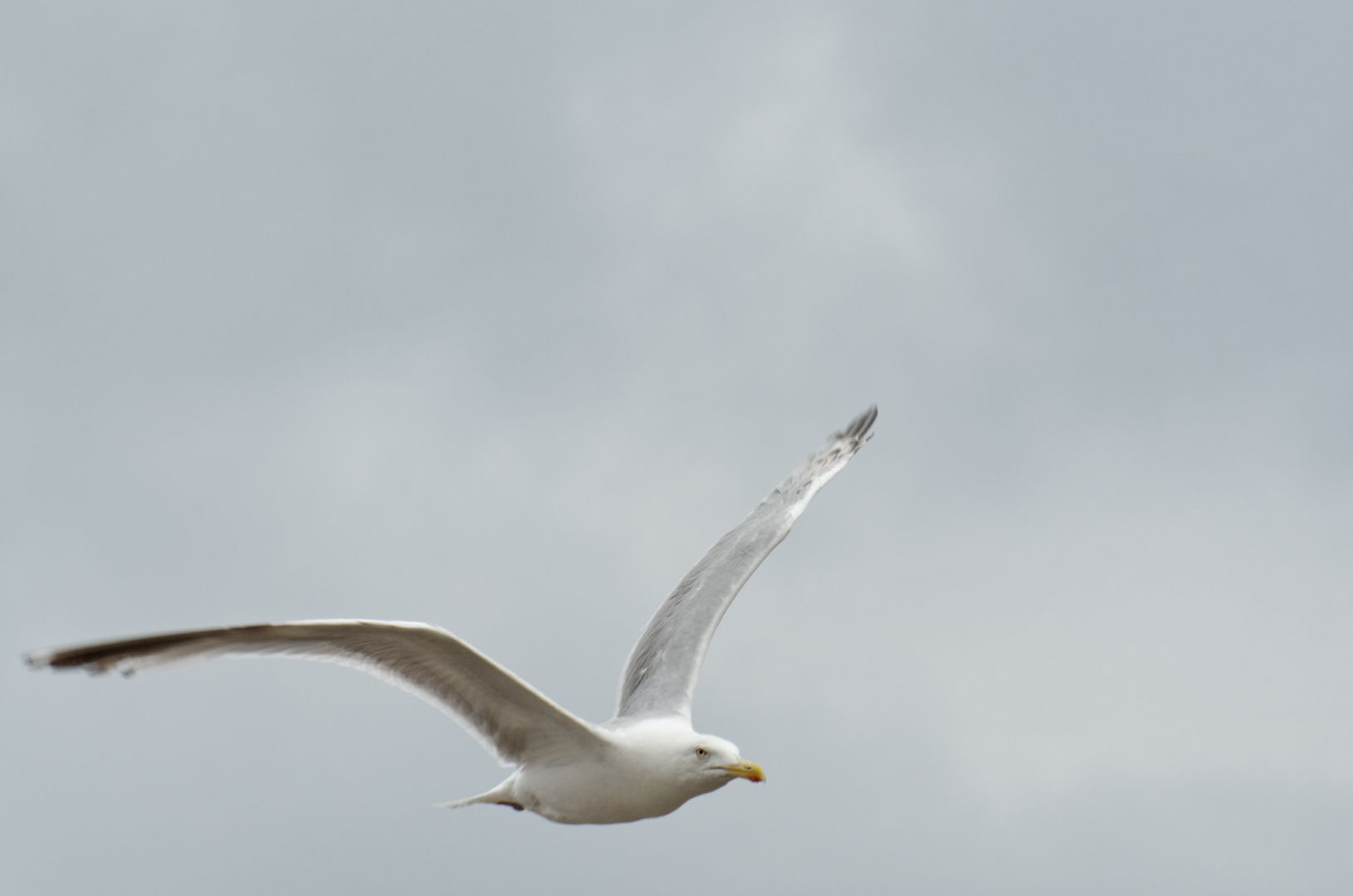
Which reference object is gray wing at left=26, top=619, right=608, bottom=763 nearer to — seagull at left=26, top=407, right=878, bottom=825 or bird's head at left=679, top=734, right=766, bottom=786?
seagull at left=26, top=407, right=878, bottom=825

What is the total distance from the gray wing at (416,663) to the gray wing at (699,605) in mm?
1890

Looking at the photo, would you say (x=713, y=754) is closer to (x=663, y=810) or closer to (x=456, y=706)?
Result: (x=663, y=810)

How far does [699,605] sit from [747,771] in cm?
422

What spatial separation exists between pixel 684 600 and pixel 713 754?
14.0 ft

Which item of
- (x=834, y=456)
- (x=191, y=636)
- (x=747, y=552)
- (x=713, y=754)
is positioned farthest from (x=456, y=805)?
(x=834, y=456)

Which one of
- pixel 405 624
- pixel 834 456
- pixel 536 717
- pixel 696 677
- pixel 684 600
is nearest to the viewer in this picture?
pixel 405 624

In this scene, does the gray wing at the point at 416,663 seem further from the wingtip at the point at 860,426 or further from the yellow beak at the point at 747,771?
the wingtip at the point at 860,426

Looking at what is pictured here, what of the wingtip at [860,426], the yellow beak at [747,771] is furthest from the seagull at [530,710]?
the wingtip at [860,426]

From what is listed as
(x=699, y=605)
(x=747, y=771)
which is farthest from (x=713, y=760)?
(x=699, y=605)

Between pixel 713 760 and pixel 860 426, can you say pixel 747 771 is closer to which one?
pixel 713 760

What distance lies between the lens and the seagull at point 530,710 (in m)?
13.0

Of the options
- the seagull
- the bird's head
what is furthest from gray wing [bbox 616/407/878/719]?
the bird's head

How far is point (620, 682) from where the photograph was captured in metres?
18.4

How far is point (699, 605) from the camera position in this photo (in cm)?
1914
